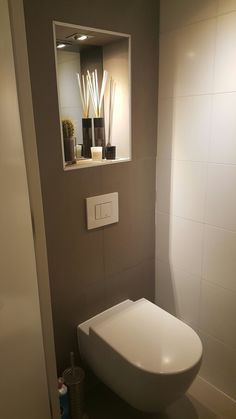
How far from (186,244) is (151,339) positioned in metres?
0.56

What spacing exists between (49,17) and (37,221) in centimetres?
79

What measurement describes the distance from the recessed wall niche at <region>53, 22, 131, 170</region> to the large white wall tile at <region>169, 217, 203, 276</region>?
0.48 meters

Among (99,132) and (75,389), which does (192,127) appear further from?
(75,389)

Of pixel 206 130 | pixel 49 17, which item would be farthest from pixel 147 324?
pixel 49 17

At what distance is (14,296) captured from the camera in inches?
36.4

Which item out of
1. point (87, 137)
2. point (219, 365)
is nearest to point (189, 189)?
point (87, 137)

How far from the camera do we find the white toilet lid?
3.97 feet

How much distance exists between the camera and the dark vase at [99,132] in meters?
1.55

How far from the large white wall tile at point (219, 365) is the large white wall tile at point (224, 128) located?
983 millimetres

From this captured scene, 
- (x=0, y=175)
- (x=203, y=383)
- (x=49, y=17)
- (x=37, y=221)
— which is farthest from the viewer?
(x=203, y=383)

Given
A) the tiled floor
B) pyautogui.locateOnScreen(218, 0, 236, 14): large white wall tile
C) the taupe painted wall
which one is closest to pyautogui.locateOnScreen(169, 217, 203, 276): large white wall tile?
the taupe painted wall

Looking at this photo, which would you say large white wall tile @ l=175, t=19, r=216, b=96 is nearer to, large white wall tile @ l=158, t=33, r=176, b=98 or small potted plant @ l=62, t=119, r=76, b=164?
large white wall tile @ l=158, t=33, r=176, b=98

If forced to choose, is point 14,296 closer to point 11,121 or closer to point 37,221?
point 37,221

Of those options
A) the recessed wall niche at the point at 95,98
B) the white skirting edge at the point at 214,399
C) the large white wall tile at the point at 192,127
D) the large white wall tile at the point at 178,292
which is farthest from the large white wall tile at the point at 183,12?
the white skirting edge at the point at 214,399
